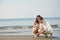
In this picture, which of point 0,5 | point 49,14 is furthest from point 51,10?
point 0,5

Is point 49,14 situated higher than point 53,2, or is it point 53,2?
point 53,2

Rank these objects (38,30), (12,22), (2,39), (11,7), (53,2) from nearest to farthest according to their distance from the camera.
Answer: (2,39) < (38,30) < (53,2) < (11,7) < (12,22)

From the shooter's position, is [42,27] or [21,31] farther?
[21,31]

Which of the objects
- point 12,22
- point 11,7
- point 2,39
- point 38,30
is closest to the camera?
point 2,39

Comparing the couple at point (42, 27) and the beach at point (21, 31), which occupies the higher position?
the couple at point (42, 27)

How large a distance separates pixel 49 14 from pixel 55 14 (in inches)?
12.7

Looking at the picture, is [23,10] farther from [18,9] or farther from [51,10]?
[51,10]

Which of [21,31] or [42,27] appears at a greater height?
[42,27]

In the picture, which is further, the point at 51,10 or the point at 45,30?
the point at 51,10

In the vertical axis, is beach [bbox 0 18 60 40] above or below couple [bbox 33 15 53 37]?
below

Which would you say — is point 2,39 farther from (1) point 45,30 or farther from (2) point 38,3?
(2) point 38,3

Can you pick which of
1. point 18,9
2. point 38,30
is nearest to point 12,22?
point 18,9

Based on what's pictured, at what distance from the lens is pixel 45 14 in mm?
9422

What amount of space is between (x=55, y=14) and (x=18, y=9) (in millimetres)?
2216
